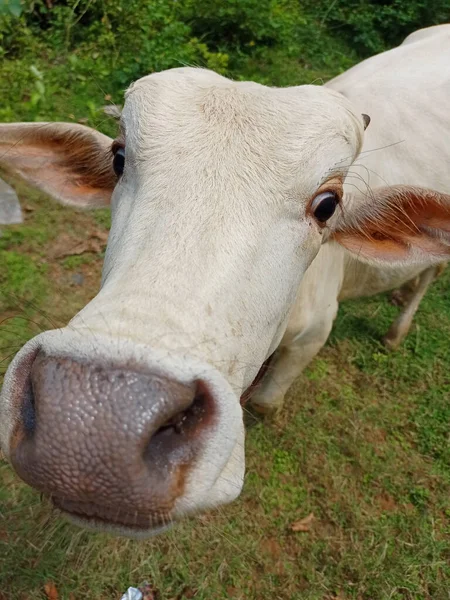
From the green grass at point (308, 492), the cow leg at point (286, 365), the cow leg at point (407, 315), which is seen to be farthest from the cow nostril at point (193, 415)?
the cow leg at point (407, 315)

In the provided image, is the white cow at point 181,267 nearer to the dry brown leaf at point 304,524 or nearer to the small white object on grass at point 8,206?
the dry brown leaf at point 304,524

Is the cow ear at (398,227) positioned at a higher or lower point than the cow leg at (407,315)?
higher

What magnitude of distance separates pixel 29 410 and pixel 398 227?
201 cm

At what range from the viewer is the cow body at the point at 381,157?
3.42m

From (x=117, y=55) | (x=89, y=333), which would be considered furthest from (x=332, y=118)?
(x=117, y=55)

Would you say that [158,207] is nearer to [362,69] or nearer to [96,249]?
[362,69]

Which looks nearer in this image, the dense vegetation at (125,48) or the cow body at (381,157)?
the cow body at (381,157)

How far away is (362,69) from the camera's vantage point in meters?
4.26

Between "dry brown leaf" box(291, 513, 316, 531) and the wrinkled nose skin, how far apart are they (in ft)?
8.77

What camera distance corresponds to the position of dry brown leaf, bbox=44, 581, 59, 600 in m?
3.32

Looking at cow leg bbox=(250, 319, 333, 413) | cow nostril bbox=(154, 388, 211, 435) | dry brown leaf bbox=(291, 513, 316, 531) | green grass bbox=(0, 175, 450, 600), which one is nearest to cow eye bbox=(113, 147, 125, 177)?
green grass bbox=(0, 175, 450, 600)

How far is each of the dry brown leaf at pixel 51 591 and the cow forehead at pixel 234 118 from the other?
9.02 feet

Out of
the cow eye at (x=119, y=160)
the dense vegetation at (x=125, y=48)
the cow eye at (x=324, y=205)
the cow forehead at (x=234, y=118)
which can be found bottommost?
the dense vegetation at (x=125, y=48)

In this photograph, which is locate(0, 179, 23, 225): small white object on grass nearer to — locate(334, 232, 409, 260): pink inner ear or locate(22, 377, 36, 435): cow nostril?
locate(334, 232, 409, 260): pink inner ear
